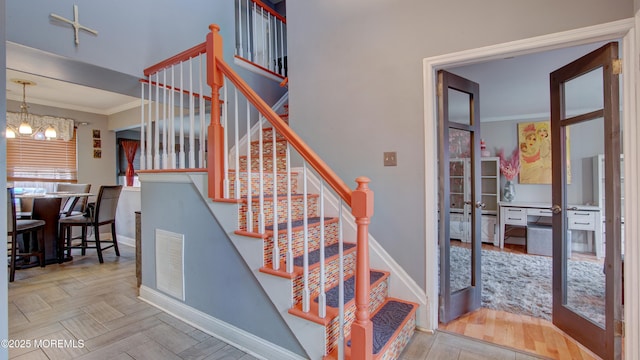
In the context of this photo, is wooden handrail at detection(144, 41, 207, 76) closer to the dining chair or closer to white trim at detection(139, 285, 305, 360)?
white trim at detection(139, 285, 305, 360)

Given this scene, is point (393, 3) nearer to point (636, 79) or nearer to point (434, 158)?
point (434, 158)

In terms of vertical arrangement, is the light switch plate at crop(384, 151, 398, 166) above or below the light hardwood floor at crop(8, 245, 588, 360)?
above

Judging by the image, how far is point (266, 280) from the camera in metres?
1.76

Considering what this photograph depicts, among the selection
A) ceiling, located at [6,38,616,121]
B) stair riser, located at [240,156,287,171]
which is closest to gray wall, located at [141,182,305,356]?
stair riser, located at [240,156,287,171]

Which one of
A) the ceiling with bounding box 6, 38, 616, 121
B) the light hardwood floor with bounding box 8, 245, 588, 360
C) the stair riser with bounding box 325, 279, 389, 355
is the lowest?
the light hardwood floor with bounding box 8, 245, 588, 360

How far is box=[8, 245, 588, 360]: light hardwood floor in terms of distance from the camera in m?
1.86

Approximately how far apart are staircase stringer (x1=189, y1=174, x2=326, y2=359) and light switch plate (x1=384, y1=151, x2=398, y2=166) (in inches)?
44.4

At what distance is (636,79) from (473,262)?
1560 millimetres

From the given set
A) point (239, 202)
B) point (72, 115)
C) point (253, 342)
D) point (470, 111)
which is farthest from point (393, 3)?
point (72, 115)

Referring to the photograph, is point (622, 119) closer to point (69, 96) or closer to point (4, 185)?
point (4, 185)

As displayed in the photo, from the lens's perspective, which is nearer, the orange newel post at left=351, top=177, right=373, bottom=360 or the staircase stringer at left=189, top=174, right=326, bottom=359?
the orange newel post at left=351, top=177, right=373, bottom=360

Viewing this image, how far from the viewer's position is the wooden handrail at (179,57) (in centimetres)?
218

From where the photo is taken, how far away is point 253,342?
6.23 ft

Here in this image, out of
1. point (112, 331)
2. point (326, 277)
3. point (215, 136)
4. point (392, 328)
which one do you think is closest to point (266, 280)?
point (326, 277)
